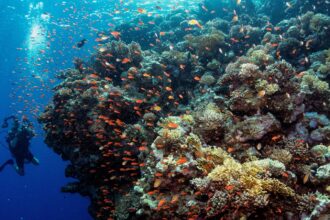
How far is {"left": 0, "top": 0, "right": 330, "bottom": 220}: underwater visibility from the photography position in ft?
17.8

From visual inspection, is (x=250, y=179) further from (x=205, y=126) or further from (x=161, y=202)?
(x=205, y=126)

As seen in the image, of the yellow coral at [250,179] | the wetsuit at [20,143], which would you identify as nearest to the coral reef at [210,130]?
the yellow coral at [250,179]

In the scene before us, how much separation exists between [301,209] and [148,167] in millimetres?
3390

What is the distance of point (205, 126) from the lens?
739cm

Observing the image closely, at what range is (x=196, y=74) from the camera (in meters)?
13.4

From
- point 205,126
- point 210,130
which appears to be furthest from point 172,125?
point 210,130

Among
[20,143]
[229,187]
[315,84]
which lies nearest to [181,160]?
[229,187]

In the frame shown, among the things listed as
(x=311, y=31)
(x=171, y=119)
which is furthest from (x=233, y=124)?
(x=311, y=31)

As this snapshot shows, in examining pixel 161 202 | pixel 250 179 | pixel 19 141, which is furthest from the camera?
pixel 19 141

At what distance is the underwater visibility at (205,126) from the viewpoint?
5.43 m

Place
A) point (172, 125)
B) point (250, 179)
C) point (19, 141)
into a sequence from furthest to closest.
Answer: point (19, 141) < point (172, 125) < point (250, 179)

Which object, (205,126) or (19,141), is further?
(19,141)

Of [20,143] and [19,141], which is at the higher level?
[19,141]

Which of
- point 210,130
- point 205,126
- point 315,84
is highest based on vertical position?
point 205,126
